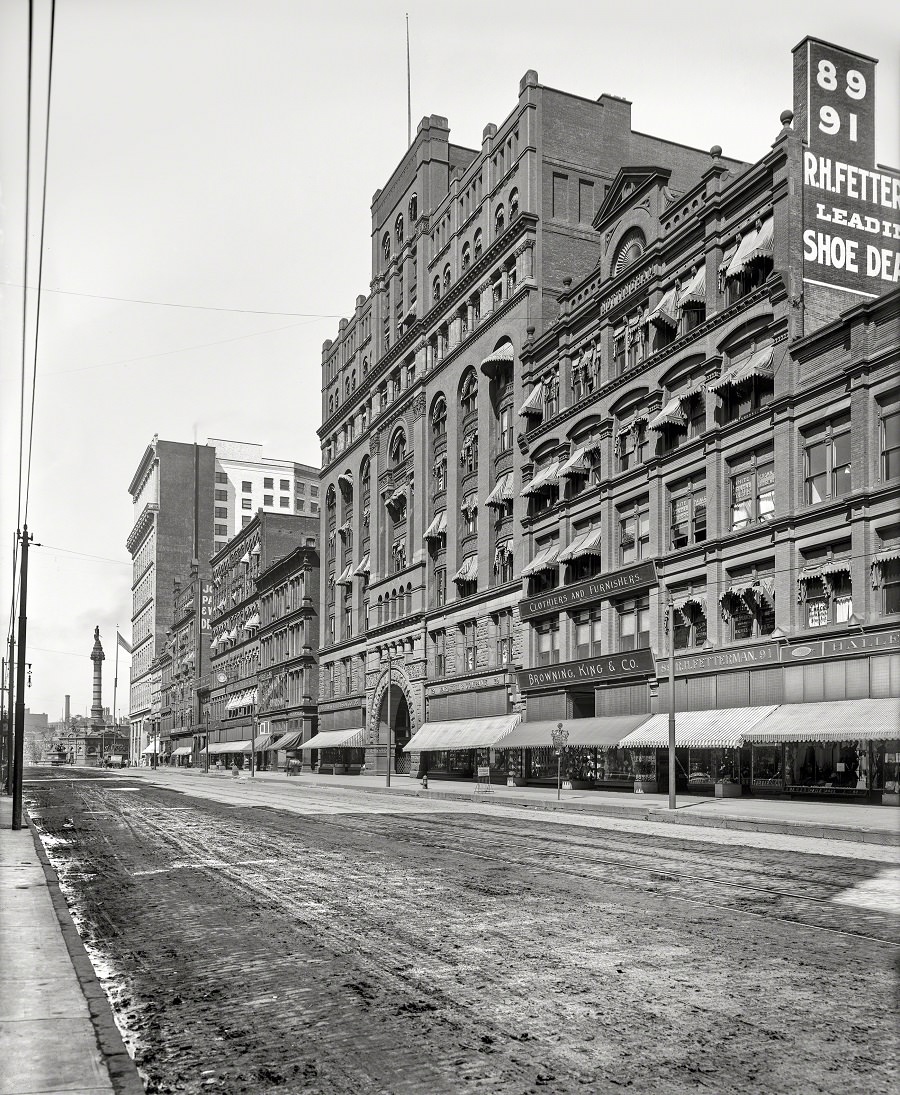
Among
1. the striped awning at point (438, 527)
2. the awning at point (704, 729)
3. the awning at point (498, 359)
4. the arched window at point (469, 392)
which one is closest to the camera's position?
the awning at point (704, 729)

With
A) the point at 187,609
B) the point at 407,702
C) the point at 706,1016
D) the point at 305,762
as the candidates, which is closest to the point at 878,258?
the point at 706,1016

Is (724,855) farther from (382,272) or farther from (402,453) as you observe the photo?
(382,272)

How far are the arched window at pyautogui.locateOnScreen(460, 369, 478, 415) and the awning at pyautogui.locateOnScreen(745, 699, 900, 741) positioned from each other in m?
30.8

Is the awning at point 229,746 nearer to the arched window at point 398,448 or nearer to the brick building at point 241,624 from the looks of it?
the brick building at point 241,624

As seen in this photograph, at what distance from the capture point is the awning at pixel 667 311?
41875 millimetres

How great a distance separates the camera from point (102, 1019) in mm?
7688

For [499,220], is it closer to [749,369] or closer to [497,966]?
[749,369]

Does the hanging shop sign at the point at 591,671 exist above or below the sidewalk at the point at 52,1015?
above

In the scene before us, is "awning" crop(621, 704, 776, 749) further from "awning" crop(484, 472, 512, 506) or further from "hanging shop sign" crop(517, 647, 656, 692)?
"awning" crop(484, 472, 512, 506)

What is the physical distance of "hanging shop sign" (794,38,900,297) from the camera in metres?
29.6

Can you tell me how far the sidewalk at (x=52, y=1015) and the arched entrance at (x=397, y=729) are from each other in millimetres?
57907

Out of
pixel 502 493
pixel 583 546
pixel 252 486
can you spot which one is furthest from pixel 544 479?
pixel 252 486

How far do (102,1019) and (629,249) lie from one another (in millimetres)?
43572

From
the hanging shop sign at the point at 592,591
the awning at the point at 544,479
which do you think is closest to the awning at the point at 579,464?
the awning at the point at 544,479
